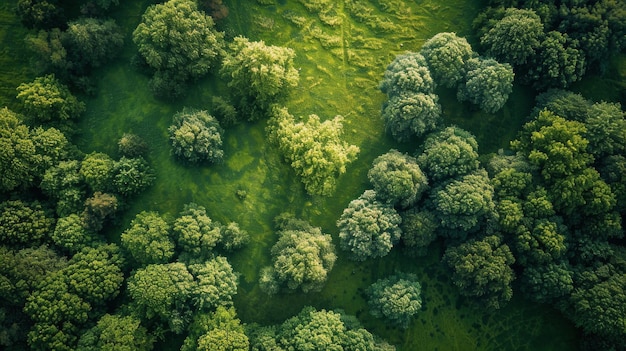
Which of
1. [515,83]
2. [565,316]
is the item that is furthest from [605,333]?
[515,83]

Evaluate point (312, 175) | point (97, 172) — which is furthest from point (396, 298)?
point (97, 172)

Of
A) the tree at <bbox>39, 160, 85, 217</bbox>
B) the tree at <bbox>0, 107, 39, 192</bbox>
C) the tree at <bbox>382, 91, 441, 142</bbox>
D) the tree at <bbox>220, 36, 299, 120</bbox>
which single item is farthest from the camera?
Answer: the tree at <bbox>382, 91, 441, 142</bbox>

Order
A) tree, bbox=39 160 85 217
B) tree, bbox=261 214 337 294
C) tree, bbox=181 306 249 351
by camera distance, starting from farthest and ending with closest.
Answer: tree, bbox=39 160 85 217, tree, bbox=261 214 337 294, tree, bbox=181 306 249 351

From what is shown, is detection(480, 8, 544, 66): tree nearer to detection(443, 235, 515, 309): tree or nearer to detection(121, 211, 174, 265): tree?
detection(443, 235, 515, 309): tree

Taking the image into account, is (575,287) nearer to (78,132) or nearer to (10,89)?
(78,132)

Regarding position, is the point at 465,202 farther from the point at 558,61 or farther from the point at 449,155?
the point at 558,61

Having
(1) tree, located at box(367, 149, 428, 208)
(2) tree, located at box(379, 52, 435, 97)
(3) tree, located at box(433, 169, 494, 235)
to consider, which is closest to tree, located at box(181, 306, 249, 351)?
(1) tree, located at box(367, 149, 428, 208)
